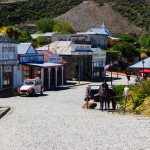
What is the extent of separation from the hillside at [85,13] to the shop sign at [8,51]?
97584 mm

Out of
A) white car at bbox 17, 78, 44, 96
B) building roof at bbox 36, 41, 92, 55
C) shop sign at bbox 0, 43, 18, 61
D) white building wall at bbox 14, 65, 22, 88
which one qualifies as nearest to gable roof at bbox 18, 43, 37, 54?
white building wall at bbox 14, 65, 22, 88

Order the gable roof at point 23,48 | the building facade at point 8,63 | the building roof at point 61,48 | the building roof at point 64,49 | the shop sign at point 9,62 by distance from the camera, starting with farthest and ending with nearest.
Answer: the building roof at point 61,48 → the building roof at point 64,49 → the gable roof at point 23,48 → the building facade at point 8,63 → the shop sign at point 9,62

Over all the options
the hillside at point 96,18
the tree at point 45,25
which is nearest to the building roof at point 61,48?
the tree at point 45,25

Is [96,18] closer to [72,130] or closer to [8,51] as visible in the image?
[8,51]

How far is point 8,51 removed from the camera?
129ft

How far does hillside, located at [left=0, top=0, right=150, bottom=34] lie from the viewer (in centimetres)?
14600

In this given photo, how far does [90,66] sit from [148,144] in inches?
1846

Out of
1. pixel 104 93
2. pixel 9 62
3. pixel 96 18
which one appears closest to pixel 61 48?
pixel 9 62

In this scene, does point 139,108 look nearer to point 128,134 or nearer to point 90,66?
point 128,134

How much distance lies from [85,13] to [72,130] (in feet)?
452

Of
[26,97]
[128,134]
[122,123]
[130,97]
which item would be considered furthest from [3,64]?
[128,134]

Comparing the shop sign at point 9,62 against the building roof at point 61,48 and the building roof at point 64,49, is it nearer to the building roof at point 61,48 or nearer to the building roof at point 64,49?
the building roof at point 64,49

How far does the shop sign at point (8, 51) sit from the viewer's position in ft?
126

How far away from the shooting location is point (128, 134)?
16.1 meters
